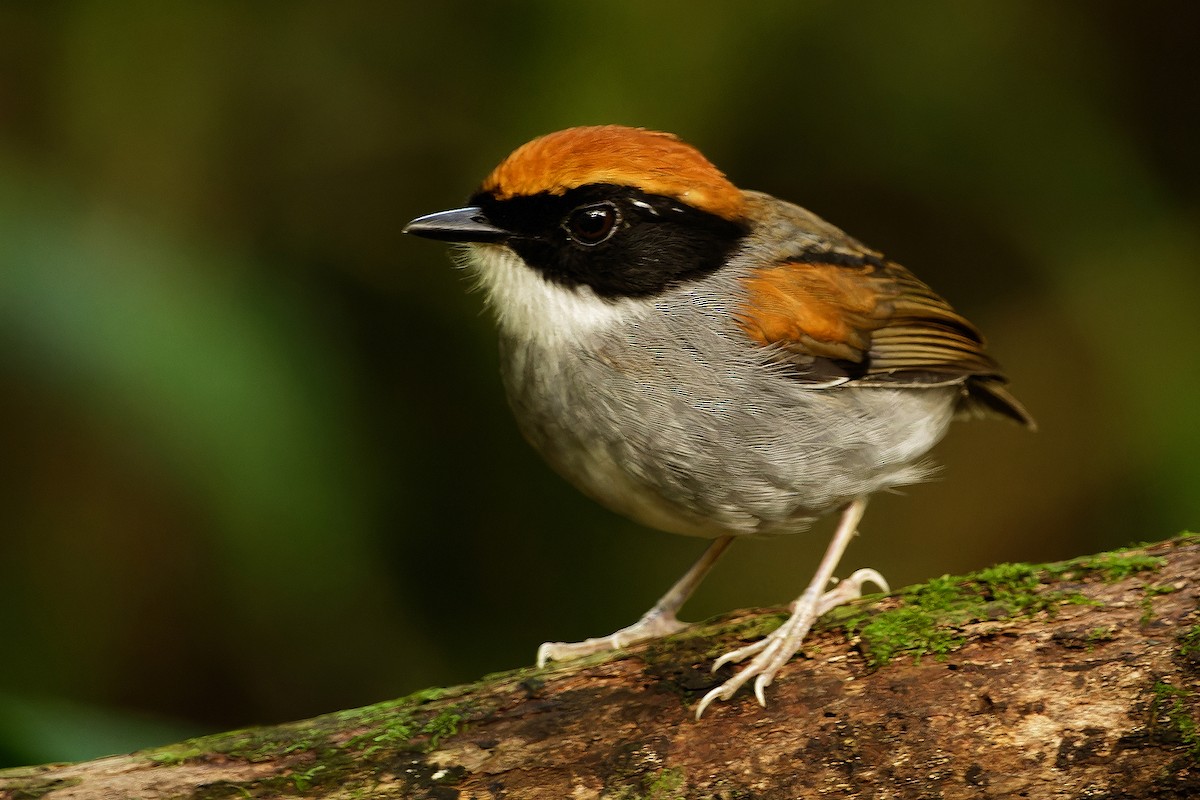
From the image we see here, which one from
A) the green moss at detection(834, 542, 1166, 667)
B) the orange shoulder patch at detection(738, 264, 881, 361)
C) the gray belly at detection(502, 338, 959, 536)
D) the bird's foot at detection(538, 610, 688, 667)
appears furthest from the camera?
the bird's foot at detection(538, 610, 688, 667)

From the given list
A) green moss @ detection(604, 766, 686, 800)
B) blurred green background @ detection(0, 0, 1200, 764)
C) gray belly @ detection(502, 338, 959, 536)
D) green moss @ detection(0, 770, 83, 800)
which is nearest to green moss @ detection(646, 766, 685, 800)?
green moss @ detection(604, 766, 686, 800)

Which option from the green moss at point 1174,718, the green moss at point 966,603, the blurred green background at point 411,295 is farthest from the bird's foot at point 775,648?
the blurred green background at point 411,295

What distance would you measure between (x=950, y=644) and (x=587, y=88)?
8.96 feet

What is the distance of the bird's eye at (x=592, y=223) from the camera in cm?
348

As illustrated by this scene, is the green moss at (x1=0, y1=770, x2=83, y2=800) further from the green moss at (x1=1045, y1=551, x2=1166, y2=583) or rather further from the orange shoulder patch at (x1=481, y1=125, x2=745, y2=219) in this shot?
the green moss at (x1=1045, y1=551, x2=1166, y2=583)

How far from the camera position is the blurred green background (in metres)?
4.23

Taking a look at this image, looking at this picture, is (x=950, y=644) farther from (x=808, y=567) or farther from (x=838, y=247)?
(x=808, y=567)

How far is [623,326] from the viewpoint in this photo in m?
3.58

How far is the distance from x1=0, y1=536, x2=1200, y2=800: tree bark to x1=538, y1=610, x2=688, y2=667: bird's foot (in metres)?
0.49

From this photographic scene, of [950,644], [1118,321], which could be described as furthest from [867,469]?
[1118,321]

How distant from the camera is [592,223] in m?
3.50

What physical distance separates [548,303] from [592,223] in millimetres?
278

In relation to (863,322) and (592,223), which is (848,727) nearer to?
(863,322)

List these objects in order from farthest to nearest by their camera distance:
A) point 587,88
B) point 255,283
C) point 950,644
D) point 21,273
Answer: point 587,88 → point 255,283 → point 21,273 → point 950,644
